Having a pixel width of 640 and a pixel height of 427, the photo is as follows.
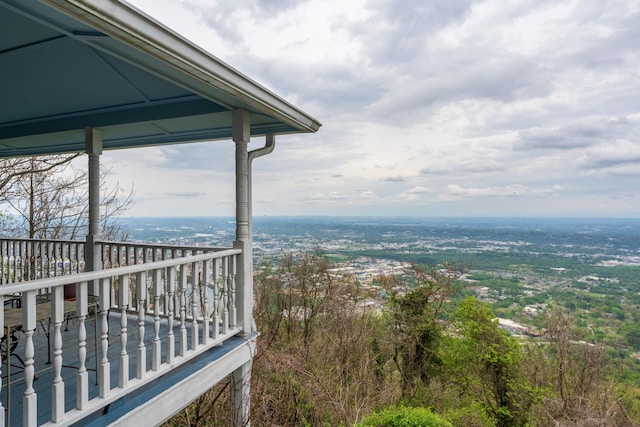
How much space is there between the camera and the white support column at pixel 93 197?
14.4ft

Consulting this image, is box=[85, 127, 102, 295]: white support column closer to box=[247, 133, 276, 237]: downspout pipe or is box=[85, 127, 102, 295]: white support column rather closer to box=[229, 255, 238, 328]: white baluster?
box=[247, 133, 276, 237]: downspout pipe

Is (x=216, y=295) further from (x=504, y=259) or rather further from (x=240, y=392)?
(x=504, y=259)

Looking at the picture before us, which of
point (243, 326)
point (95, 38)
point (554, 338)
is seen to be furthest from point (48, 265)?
point (554, 338)

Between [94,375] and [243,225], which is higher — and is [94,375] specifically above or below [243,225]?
below

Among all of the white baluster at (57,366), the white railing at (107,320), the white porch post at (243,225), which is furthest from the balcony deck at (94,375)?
the white porch post at (243,225)

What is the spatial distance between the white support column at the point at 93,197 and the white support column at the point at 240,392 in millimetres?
2369

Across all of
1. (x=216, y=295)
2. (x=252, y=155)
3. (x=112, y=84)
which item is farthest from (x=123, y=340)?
(x=112, y=84)

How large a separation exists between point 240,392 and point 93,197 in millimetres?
3143

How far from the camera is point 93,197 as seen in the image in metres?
4.50

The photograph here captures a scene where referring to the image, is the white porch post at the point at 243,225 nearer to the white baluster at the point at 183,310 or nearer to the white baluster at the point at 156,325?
the white baluster at the point at 183,310

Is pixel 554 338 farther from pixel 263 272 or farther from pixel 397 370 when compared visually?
pixel 263 272

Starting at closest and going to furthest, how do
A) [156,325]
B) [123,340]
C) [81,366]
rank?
[81,366]
[123,340]
[156,325]

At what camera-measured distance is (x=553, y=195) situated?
642 inches

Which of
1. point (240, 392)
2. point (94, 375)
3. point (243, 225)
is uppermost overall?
point (243, 225)
